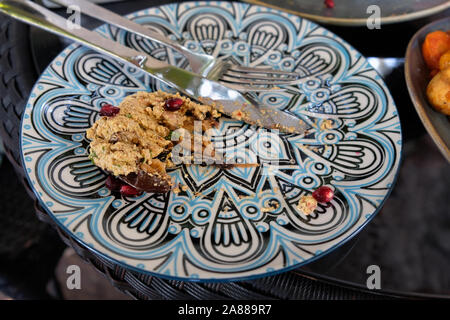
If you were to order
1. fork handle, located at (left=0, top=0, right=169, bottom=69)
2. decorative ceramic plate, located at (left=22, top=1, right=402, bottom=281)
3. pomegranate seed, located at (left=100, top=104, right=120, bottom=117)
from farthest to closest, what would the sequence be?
fork handle, located at (left=0, top=0, right=169, bottom=69)
pomegranate seed, located at (left=100, top=104, right=120, bottom=117)
decorative ceramic plate, located at (left=22, top=1, right=402, bottom=281)

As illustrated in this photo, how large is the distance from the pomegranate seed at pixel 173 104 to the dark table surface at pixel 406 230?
40 centimetres

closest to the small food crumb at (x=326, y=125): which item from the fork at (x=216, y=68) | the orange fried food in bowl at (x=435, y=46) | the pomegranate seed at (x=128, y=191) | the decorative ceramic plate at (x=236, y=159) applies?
the decorative ceramic plate at (x=236, y=159)

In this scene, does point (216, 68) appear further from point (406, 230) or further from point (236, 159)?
point (406, 230)

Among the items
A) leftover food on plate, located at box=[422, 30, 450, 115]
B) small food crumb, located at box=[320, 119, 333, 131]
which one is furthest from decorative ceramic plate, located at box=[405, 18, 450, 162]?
small food crumb, located at box=[320, 119, 333, 131]

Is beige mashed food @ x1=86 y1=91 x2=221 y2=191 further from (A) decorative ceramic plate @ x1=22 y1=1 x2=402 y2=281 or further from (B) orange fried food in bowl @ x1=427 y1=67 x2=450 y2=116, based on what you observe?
(B) orange fried food in bowl @ x1=427 y1=67 x2=450 y2=116

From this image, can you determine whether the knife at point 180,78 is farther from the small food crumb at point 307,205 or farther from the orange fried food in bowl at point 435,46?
the orange fried food in bowl at point 435,46

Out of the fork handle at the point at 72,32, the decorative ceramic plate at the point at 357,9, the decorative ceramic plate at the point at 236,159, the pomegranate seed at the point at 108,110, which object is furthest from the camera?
the decorative ceramic plate at the point at 357,9

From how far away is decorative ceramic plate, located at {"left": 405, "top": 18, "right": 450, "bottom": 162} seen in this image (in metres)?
0.92

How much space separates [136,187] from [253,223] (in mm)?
240

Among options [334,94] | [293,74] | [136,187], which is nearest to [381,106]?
[334,94]

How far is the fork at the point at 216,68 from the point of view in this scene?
1.07 metres

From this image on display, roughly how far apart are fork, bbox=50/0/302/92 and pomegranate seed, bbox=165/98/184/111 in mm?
148

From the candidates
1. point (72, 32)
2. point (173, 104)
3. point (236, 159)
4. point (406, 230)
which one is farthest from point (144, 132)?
point (406, 230)
